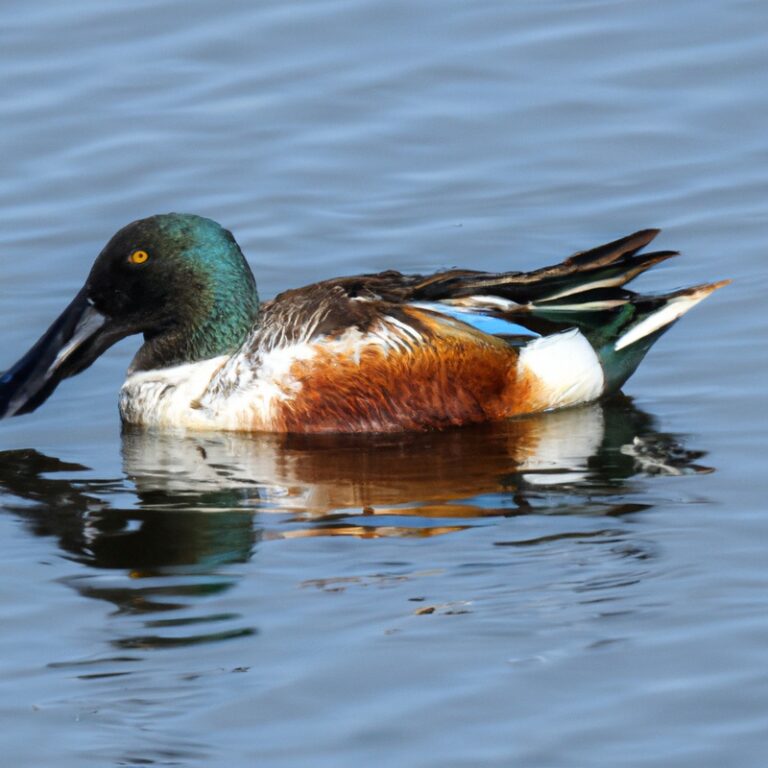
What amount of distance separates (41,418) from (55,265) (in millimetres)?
1834

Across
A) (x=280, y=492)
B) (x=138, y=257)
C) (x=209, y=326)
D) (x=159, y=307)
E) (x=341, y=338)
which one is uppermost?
(x=138, y=257)

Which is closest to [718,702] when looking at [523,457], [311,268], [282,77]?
[523,457]

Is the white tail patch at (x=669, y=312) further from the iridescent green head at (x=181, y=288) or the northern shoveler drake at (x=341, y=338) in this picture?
the iridescent green head at (x=181, y=288)

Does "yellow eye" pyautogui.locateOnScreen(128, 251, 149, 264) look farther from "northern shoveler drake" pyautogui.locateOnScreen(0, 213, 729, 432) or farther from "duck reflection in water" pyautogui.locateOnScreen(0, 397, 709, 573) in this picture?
"duck reflection in water" pyautogui.locateOnScreen(0, 397, 709, 573)

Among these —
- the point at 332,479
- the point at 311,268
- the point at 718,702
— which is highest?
the point at 311,268

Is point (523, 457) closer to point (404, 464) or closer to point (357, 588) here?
point (404, 464)

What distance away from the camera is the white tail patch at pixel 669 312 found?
962 cm

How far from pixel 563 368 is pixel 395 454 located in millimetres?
1045

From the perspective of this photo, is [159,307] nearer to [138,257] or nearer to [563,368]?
[138,257]

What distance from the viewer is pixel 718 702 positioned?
19.9 ft

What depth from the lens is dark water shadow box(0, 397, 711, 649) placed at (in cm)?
758

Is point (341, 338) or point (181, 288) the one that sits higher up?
point (181, 288)

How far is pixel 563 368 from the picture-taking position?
9.54 metres

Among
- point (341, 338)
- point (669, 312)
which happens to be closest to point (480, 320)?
point (341, 338)
